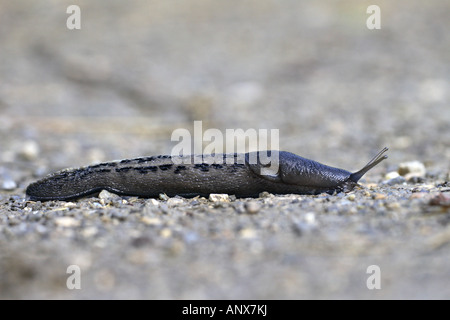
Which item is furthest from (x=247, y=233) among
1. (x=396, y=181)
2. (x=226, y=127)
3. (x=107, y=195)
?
(x=226, y=127)

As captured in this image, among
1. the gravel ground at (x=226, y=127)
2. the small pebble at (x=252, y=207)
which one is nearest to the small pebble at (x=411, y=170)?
the gravel ground at (x=226, y=127)

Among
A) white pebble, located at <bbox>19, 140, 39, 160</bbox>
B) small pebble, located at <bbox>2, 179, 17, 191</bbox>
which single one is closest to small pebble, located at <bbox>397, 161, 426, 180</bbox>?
small pebble, located at <bbox>2, 179, 17, 191</bbox>

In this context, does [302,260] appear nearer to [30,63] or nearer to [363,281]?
[363,281]

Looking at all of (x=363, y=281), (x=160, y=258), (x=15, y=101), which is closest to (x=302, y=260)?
(x=363, y=281)

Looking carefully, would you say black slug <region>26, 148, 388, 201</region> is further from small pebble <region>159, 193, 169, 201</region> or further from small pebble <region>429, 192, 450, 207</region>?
small pebble <region>429, 192, 450, 207</region>

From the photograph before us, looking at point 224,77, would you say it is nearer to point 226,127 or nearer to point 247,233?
point 226,127
